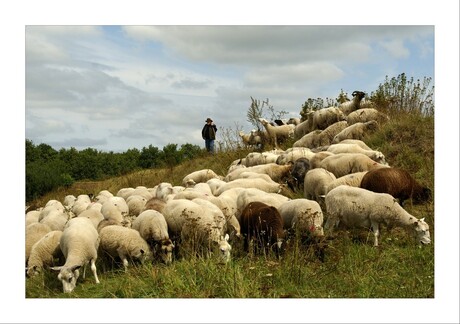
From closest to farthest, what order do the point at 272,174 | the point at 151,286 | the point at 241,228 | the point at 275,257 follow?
the point at 151,286
the point at 275,257
the point at 241,228
the point at 272,174

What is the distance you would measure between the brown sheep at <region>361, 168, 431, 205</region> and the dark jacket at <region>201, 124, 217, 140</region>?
16.9 metres

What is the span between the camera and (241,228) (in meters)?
10.3

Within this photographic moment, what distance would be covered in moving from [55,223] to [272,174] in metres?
6.32

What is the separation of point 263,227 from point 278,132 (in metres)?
14.7

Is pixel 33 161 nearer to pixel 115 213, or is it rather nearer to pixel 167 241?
pixel 115 213

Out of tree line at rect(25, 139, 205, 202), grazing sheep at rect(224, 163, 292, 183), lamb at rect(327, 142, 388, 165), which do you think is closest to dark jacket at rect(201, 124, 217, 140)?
tree line at rect(25, 139, 205, 202)

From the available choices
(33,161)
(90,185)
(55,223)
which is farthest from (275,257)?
(33,161)


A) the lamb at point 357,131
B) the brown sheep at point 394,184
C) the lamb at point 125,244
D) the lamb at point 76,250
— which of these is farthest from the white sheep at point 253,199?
the lamb at point 357,131

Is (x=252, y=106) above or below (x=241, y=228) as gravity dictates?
above

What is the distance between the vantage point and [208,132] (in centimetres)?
2797

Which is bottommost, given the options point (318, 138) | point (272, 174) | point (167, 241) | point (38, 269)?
point (38, 269)

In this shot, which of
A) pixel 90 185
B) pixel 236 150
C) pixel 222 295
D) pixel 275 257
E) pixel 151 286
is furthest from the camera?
pixel 90 185

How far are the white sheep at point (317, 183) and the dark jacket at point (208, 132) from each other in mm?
15679

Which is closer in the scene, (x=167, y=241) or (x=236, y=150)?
(x=167, y=241)
